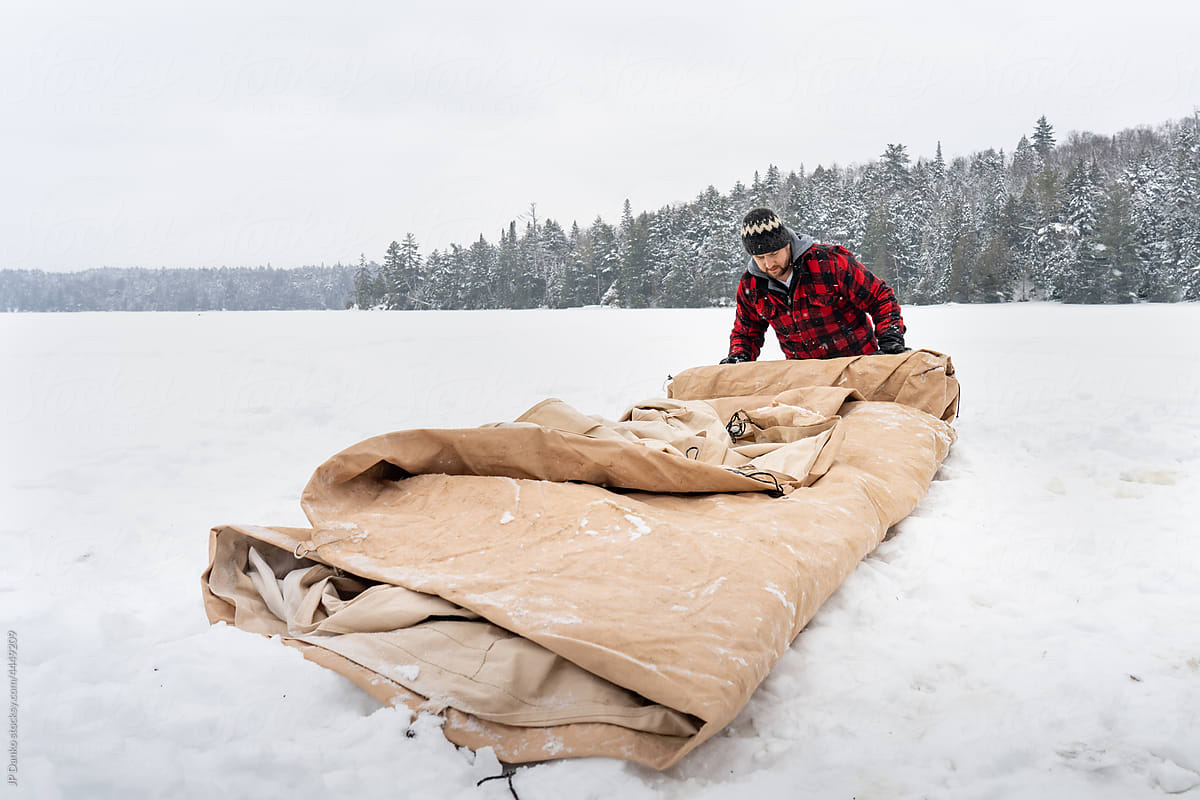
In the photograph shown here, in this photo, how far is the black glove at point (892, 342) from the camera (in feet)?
11.8

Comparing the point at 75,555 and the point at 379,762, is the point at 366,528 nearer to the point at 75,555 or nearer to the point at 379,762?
the point at 379,762

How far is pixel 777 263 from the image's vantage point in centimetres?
363

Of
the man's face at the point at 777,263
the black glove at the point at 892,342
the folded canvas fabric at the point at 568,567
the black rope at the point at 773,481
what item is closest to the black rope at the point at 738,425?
the folded canvas fabric at the point at 568,567

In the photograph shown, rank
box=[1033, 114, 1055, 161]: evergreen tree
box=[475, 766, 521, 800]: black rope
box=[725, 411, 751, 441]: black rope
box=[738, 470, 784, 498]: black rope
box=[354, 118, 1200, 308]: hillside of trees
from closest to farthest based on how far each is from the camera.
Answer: box=[475, 766, 521, 800]: black rope
box=[738, 470, 784, 498]: black rope
box=[725, 411, 751, 441]: black rope
box=[354, 118, 1200, 308]: hillside of trees
box=[1033, 114, 1055, 161]: evergreen tree

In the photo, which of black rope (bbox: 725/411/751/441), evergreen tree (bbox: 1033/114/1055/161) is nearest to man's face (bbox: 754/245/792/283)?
black rope (bbox: 725/411/751/441)

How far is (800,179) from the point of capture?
3559 centimetres

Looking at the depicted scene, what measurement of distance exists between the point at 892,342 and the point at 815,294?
481mm

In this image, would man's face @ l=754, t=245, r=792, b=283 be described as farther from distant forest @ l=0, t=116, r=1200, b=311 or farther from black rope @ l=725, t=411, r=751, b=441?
distant forest @ l=0, t=116, r=1200, b=311

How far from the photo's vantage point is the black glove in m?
3.59

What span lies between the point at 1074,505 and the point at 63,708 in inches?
117

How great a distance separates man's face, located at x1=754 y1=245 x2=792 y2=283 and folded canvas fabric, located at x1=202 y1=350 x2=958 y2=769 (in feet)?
3.91

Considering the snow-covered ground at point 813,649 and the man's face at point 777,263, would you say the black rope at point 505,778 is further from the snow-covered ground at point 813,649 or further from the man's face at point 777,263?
the man's face at point 777,263

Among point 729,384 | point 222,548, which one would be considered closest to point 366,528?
point 222,548

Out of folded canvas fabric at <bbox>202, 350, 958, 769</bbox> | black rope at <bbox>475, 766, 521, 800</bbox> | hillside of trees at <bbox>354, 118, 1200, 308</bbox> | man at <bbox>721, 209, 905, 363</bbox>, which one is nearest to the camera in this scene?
black rope at <bbox>475, 766, 521, 800</bbox>
